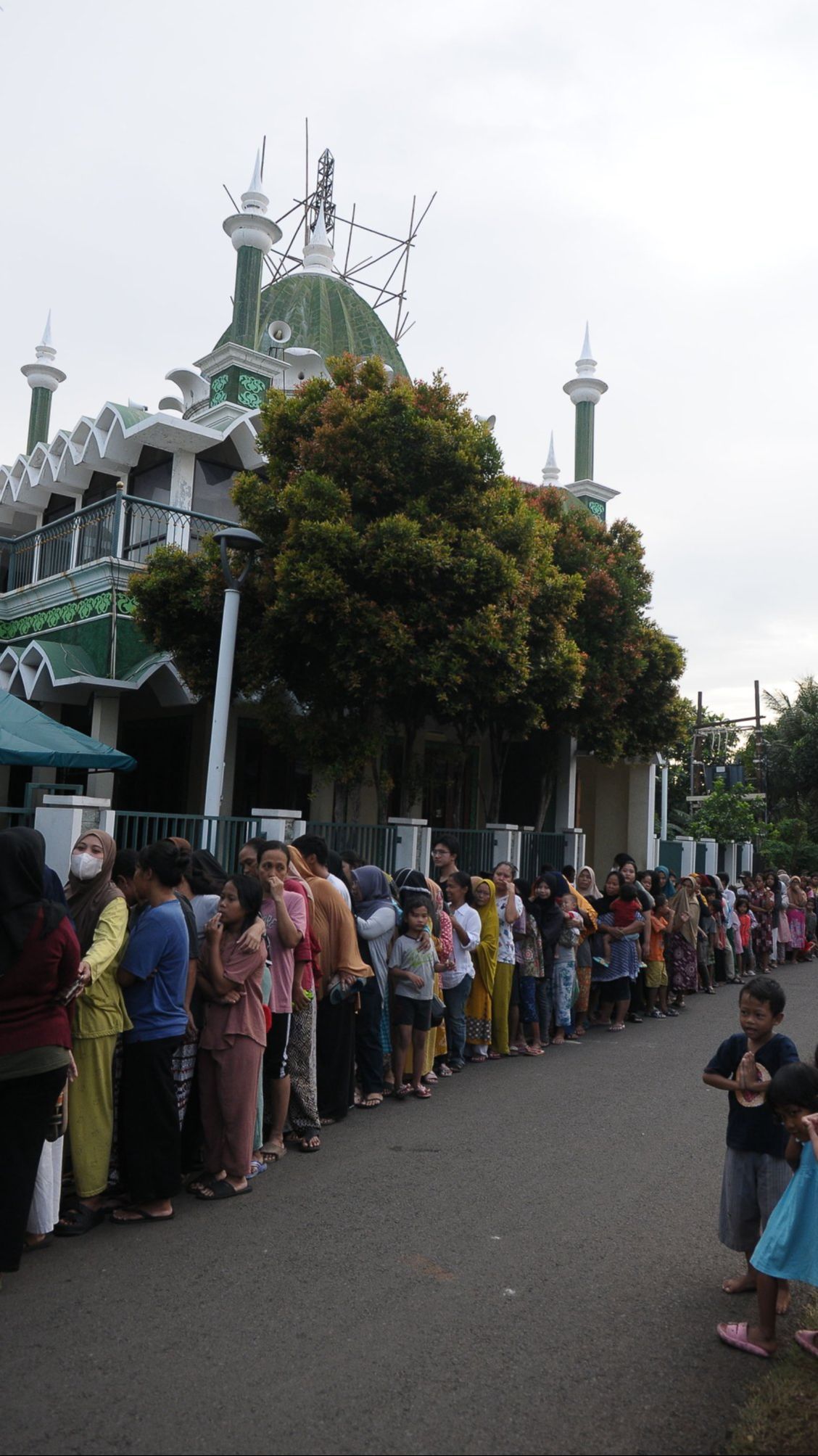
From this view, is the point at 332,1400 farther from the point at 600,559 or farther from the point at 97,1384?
the point at 600,559

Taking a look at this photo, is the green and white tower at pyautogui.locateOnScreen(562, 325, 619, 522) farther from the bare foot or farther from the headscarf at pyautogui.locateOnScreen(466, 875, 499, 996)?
the bare foot

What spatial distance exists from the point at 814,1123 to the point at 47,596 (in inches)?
557

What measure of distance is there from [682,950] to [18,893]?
9742mm

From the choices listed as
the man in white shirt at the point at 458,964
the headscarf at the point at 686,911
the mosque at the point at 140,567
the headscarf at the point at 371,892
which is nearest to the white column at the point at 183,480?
the mosque at the point at 140,567

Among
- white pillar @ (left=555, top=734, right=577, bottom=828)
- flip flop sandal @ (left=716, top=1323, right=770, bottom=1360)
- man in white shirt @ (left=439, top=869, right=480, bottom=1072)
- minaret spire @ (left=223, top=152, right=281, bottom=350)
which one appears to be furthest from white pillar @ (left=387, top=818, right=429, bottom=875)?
minaret spire @ (left=223, top=152, right=281, bottom=350)

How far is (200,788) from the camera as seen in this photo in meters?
17.1

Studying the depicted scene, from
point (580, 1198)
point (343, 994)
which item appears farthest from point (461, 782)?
point (580, 1198)

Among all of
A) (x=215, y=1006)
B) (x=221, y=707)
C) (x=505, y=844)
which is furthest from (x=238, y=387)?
(x=215, y=1006)

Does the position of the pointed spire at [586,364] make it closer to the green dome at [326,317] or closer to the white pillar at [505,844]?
the green dome at [326,317]

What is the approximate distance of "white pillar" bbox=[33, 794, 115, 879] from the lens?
5.90m

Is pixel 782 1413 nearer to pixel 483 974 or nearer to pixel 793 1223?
pixel 793 1223

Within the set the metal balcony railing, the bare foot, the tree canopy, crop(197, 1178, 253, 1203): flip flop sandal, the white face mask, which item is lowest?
crop(197, 1178, 253, 1203): flip flop sandal

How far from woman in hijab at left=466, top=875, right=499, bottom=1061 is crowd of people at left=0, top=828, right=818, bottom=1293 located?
0.01 m

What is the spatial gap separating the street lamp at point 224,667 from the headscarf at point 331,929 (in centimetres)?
336
